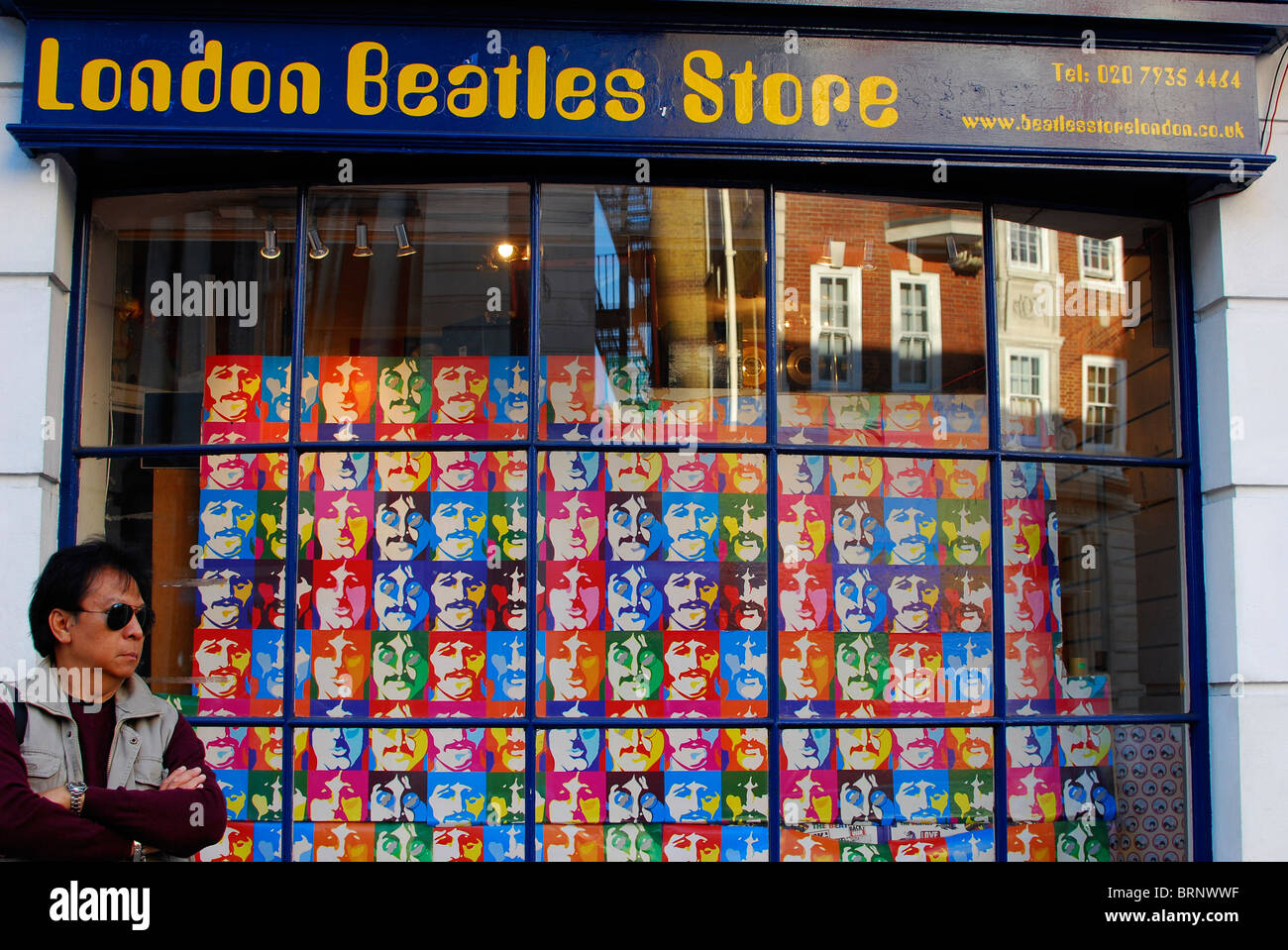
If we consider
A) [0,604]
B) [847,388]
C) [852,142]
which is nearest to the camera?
[0,604]

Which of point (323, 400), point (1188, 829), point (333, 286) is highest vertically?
point (333, 286)

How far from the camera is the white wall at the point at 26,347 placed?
16.5 ft

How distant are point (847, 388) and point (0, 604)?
428 cm

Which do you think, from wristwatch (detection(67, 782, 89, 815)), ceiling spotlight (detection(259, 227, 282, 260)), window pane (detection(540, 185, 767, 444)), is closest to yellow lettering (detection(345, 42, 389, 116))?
ceiling spotlight (detection(259, 227, 282, 260))

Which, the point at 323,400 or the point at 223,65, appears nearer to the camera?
the point at 223,65

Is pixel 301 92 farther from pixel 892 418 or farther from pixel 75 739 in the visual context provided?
pixel 892 418

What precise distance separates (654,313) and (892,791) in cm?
278

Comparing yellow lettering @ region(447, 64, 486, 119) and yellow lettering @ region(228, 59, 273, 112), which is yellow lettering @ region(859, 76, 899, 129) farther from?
yellow lettering @ region(228, 59, 273, 112)

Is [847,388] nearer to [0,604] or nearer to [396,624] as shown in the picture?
[396,624]

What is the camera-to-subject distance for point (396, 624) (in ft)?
18.0

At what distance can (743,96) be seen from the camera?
536 centimetres

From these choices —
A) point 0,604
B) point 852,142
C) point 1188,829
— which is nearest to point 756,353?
point 852,142

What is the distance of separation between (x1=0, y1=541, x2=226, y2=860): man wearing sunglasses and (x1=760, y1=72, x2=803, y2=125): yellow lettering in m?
3.62

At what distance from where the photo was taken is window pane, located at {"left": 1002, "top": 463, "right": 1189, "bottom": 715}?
18.5ft
